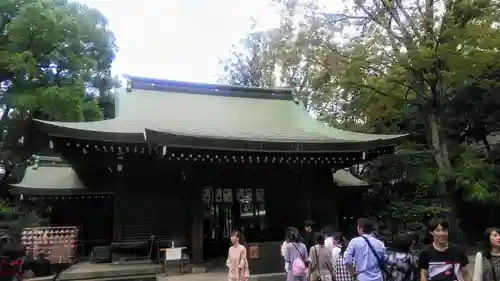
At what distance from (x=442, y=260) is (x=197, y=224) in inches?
316

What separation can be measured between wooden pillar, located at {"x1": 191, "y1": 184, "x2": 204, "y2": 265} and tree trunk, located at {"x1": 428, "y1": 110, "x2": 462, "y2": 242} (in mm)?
7269

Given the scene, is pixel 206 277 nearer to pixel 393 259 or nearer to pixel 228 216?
pixel 228 216

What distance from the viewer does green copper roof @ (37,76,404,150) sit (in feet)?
31.9

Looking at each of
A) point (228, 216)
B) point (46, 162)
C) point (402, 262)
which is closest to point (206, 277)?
point (228, 216)

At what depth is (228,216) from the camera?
38.5 ft

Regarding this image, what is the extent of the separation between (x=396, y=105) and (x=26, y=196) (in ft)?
45.3

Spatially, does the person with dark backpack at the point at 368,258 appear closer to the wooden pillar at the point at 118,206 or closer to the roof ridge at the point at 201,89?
the wooden pillar at the point at 118,206

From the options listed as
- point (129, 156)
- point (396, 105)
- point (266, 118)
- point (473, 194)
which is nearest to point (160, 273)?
point (129, 156)

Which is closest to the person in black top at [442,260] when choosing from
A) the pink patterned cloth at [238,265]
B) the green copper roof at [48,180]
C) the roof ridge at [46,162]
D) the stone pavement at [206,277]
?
the pink patterned cloth at [238,265]

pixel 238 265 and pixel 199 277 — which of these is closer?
pixel 238 265

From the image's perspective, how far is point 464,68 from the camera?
1223 centimetres

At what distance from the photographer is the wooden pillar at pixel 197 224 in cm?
1073

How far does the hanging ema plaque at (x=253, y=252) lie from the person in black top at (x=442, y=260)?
6.64 meters

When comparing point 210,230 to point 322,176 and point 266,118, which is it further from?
point 266,118
